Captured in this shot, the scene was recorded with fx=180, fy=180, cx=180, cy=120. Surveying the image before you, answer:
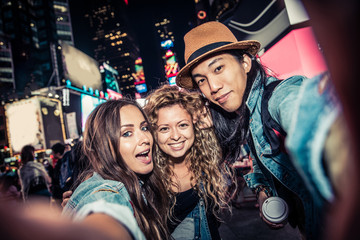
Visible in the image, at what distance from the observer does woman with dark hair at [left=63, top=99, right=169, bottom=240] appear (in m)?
1.43

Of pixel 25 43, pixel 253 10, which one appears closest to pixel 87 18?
pixel 25 43

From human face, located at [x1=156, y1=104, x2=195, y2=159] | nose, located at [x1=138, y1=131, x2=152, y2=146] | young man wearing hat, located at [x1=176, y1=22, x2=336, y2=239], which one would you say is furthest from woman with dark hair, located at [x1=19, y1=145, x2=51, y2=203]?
young man wearing hat, located at [x1=176, y1=22, x2=336, y2=239]

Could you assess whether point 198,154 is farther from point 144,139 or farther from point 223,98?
point 223,98

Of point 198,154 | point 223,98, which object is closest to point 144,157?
point 198,154

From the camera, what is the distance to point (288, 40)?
17.4ft

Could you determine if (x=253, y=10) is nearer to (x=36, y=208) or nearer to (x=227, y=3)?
(x=227, y=3)

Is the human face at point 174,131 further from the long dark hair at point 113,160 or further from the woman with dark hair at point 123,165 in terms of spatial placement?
the long dark hair at point 113,160

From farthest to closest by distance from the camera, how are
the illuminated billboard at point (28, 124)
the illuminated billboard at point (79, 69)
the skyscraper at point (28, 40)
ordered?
the skyscraper at point (28, 40)
the illuminated billboard at point (79, 69)
the illuminated billboard at point (28, 124)

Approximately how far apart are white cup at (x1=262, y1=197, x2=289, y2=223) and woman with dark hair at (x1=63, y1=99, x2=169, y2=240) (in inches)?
44.8

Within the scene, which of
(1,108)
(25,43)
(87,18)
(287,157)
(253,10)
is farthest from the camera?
(87,18)

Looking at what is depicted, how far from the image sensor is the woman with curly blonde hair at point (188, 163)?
250cm

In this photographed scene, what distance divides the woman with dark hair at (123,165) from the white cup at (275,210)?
1.14 m

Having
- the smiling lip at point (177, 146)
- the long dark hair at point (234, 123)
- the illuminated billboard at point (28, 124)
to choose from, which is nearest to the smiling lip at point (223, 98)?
the long dark hair at point (234, 123)

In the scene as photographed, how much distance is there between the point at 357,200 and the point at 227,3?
47.4 feet
